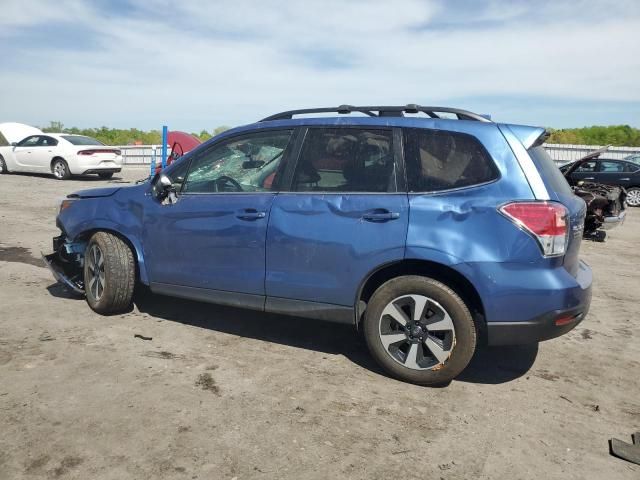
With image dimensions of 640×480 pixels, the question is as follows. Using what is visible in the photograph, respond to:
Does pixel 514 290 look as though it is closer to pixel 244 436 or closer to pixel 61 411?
pixel 244 436

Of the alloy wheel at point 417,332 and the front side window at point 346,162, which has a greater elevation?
the front side window at point 346,162

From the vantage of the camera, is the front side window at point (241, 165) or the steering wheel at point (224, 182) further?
the steering wheel at point (224, 182)

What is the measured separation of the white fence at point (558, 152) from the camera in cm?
2486

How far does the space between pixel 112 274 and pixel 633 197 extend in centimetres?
1668

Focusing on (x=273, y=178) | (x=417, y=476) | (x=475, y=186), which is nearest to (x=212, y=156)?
(x=273, y=178)

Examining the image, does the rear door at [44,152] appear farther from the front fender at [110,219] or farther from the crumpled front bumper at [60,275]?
the front fender at [110,219]

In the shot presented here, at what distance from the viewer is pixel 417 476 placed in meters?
2.77

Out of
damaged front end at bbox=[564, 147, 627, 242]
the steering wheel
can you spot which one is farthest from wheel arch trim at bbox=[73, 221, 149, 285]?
damaged front end at bbox=[564, 147, 627, 242]

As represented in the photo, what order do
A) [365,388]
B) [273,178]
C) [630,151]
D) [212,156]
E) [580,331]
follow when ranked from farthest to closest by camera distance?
[630,151] < [580,331] < [212,156] < [273,178] < [365,388]

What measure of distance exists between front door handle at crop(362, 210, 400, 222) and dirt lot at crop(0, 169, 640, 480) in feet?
3.65

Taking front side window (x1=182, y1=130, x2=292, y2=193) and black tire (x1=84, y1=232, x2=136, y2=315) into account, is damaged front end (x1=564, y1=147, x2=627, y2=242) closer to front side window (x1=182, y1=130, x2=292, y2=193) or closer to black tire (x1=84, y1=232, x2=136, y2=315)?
front side window (x1=182, y1=130, x2=292, y2=193)

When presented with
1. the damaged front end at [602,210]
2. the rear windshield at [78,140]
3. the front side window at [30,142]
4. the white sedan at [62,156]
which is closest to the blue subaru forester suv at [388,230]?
the damaged front end at [602,210]

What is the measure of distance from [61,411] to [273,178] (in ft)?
6.90

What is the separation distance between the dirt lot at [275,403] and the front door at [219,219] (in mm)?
530
